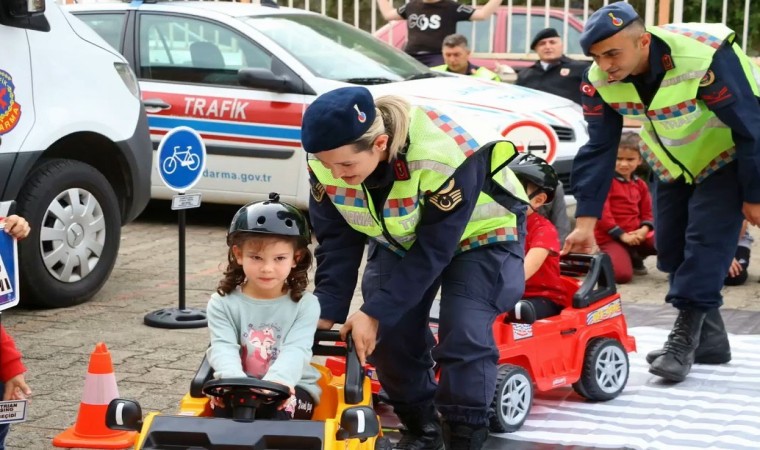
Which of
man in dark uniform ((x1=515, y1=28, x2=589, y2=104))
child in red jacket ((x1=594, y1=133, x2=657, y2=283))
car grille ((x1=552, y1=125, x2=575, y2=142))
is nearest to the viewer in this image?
child in red jacket ((x1=594, y1=133, x2=657, y2=283))

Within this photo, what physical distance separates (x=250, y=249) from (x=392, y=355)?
880mm

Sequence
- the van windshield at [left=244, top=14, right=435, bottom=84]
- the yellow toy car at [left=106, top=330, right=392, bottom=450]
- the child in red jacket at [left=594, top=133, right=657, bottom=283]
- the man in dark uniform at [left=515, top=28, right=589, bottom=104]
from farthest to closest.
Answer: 1. the man in dark uniform at [left=515, top=28, right=589, bottom=104]
2. the van windshield at [left=244, top=14, right=435, bottom=84]
3. the child in red jacket at [left=594, top=133, right=657, bottom=283]
4. the yellow toy car at [left=106, top=330, right=392, bottom=450]

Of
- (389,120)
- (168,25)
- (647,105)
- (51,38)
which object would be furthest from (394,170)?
(168,25)

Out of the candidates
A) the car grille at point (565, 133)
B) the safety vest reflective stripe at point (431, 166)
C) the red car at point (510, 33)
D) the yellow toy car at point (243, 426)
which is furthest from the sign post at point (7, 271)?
the red car at point (510, 33)

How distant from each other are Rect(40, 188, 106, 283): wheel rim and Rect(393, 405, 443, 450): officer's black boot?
116 inches

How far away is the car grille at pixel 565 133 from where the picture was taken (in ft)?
32.7

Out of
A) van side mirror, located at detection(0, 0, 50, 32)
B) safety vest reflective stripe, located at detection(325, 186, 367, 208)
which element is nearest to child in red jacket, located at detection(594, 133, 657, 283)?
van side mirror, located at detection(0, 0, 50, 32)

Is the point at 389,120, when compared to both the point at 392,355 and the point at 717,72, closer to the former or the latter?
the point at 392,355

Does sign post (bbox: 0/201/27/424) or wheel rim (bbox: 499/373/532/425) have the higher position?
sign post (bbox: 0/201/27/424)

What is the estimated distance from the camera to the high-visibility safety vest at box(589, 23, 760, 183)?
18.4ft

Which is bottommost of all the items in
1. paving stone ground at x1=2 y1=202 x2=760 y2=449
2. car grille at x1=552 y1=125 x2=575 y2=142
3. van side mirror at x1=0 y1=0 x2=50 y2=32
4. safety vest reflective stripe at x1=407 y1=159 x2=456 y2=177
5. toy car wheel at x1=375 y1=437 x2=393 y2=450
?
paving stone ground at x1=2 y1=202 x2=760 y2=449

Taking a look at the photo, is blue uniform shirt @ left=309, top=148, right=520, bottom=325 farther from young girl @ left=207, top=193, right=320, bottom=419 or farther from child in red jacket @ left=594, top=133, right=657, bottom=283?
child in red jacket @ left=594, top=133, right=657, bottom=283

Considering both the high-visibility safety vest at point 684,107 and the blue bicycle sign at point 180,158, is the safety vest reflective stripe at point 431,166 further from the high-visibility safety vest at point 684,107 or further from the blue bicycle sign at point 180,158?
the blue bicycle sign at point 180,158

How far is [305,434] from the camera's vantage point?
3.64 metres
